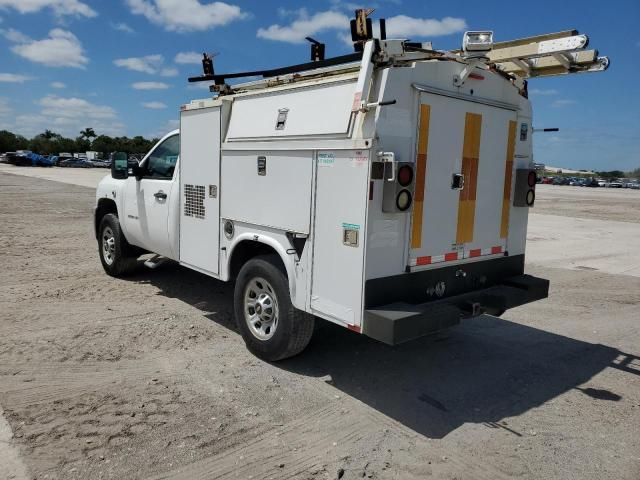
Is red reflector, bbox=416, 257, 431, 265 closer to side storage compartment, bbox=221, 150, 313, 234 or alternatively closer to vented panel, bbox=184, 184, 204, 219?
side storage compartment, bbox=221, 150, 313, 234

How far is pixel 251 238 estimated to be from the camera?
493 centimetres

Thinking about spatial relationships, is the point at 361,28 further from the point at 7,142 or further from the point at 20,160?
the point at 7,142

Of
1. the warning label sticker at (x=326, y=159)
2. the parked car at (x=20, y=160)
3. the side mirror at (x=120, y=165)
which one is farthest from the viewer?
the parked car at (x=20, y=160)

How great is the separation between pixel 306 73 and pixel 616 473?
3.81 meters

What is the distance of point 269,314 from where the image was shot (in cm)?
489

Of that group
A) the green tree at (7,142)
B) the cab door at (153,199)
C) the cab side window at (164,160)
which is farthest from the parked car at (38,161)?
the cab side window at (164,160)

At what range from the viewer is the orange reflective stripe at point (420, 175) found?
13.7 ft

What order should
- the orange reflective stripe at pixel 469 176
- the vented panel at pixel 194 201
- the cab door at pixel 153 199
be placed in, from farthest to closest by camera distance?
1. the cab door at pixel 153 199
2. the vented panel at pixel 194 201
3. the orange reflective stripe at pixel 469 176

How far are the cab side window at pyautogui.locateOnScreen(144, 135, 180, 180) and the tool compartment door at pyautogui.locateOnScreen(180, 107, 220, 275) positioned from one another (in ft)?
1.67

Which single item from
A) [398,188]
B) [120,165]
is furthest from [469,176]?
[120,165]

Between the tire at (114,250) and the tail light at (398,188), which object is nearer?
the tail light at (398,188)

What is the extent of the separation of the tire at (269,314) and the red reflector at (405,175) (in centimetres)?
135

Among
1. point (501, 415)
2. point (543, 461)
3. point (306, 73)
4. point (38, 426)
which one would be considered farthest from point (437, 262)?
point (38, 426)

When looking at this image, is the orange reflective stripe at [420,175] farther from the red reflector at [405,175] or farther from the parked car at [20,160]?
the parked car at [20,160]
